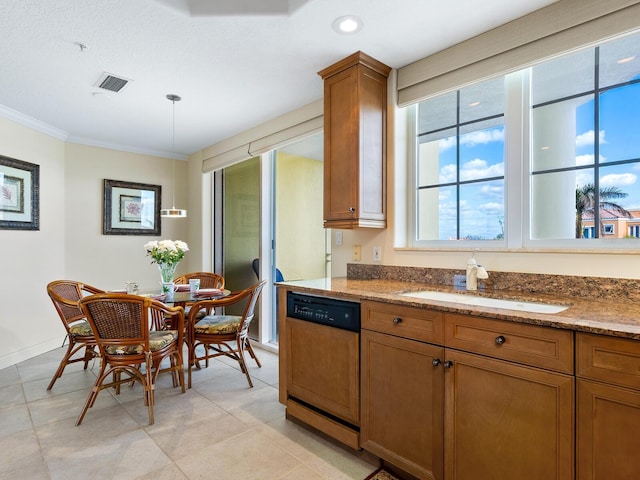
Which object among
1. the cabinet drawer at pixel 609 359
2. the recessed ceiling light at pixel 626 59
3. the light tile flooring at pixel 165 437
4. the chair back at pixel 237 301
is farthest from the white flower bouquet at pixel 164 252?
the recessed ceiling light at pixel 626 59

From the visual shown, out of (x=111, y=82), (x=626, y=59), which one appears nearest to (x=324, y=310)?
(x=626, y=59)

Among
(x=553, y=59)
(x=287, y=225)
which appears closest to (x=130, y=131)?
(x=287, y=225)

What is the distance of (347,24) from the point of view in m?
2.05

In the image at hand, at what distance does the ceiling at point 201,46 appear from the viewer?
195 cm

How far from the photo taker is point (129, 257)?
4.71 metres

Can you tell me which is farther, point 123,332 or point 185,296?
point 185,296

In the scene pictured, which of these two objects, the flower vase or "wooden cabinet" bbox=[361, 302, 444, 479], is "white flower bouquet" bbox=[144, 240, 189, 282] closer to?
the flower vase

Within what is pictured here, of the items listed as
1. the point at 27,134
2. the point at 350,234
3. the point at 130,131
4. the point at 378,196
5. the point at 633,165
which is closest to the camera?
the point at 633,165

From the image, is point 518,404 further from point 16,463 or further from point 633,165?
point 16,463

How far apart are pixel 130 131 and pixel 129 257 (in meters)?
1.60

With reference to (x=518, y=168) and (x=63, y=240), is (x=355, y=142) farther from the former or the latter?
(x=63, y=240)

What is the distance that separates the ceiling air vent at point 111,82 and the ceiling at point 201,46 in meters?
0.05

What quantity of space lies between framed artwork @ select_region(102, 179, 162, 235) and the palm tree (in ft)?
15.2

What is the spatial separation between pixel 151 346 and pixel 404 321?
1734mm
